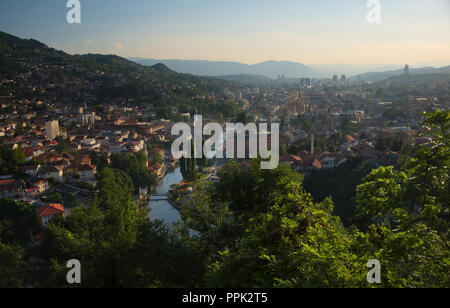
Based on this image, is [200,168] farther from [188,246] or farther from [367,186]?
[367,186]

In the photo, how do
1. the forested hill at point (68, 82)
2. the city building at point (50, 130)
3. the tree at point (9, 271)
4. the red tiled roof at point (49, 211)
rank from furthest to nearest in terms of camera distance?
1. the forested hill at point (68, 82)
2. the city building at point (50, 130)
3. the red tiled roof at point (49, 211)
4. the tree at point (9, 271)

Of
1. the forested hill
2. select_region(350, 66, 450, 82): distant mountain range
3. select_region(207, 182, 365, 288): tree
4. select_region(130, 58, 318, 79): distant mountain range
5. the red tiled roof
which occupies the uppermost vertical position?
select_region(130, 58, 318, 79): distant mountain range

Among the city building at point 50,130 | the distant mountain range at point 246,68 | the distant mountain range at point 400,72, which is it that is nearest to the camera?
the city building at point 50,130

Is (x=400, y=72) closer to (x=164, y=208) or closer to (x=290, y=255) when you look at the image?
(x=164, y=208)

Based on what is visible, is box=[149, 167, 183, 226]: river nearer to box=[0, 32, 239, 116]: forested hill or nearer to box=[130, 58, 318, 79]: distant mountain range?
box=[0, 32, 239, 116]: forested hill

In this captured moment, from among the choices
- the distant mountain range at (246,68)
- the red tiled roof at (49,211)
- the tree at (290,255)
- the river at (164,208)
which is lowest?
the river at (164,208)

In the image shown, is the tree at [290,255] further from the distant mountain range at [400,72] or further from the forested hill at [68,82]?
the distant mountain range at [400,72]

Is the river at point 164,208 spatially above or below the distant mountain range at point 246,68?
below

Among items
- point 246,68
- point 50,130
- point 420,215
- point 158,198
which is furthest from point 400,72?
point 420,215

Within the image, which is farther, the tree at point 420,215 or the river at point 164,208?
the river at point 164,208

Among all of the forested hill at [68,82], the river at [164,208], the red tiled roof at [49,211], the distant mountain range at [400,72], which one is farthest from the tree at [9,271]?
the distant mountain range at [400,72]

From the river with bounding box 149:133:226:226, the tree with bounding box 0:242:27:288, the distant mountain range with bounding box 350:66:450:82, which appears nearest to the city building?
the river with bounding box 149:133:226:226

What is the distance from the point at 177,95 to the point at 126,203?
27.8m
